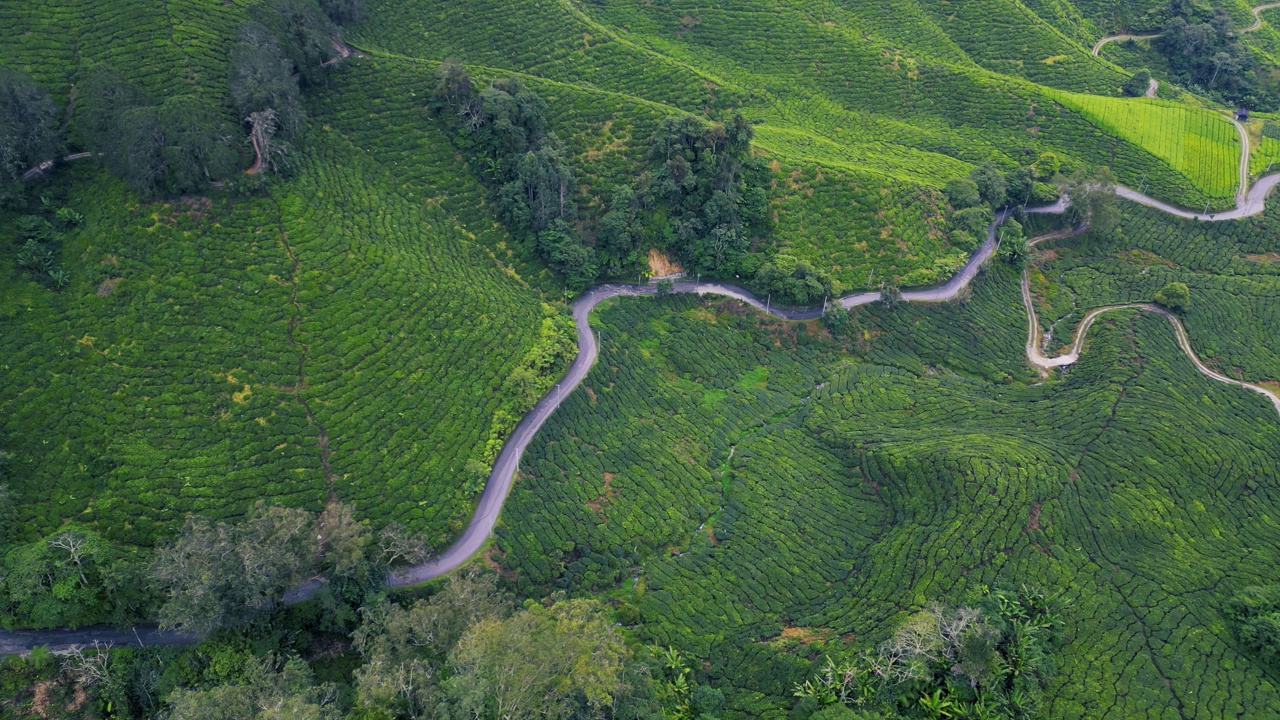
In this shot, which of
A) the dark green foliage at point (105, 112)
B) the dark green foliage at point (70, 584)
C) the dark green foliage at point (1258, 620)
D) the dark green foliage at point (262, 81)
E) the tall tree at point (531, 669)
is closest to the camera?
the tall tree at point (531, 669)

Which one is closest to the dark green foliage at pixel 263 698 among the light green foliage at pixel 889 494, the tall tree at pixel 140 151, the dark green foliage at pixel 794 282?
the light green foliage at pixel 889 494

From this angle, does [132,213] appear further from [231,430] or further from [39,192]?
[231,430]

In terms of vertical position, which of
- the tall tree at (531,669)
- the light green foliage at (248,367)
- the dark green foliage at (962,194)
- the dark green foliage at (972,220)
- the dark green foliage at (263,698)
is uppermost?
the dark green foliage at (962,194)

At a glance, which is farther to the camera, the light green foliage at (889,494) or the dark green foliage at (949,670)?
the light green foliage at (889,494)

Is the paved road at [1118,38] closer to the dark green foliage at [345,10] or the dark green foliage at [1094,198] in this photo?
the dark green foliage at [1094,198]

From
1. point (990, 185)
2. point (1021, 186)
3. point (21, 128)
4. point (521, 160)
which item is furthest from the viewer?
point (1021, 186)

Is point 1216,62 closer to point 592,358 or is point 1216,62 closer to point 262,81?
point 592,358

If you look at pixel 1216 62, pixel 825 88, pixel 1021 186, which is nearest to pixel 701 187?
pixel 825 88
